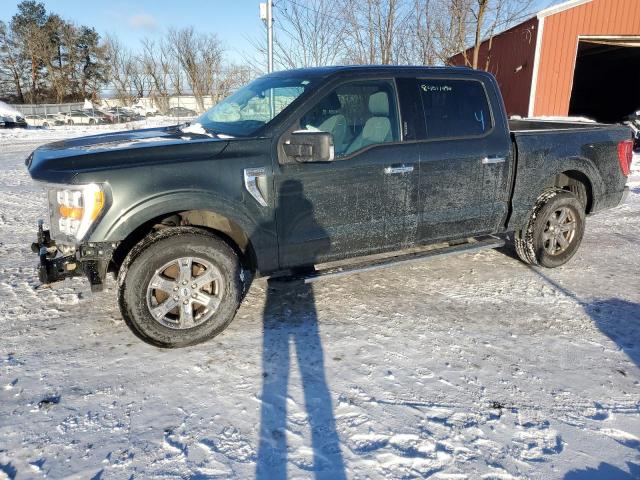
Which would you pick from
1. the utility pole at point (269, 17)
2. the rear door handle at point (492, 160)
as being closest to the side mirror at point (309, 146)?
the rear door handle at point (492, 160)

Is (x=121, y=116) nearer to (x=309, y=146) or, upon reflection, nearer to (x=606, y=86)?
(x=606, y=86)

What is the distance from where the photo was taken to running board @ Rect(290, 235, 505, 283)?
11.9 feet

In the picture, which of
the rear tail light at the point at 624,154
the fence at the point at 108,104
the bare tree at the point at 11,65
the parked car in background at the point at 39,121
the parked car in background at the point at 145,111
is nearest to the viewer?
the rear tail light at the point at 624,154

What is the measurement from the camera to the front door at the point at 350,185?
3.44 meters

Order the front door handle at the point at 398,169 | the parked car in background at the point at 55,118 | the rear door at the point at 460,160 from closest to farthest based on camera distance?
1. the front door handle at the point at 398,169
2. the rear door at the point at 460,160
3. the parked car in background at the point at 55,118

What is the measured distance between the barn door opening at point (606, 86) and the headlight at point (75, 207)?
2308cm

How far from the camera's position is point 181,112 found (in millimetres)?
36938

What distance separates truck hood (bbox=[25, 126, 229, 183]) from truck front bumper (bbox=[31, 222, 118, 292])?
455 millimetres

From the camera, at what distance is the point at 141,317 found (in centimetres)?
312

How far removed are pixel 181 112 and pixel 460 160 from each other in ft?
119

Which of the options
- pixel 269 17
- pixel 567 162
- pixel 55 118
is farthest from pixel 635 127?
pixel 55 118

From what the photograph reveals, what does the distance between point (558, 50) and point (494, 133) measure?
12.9m

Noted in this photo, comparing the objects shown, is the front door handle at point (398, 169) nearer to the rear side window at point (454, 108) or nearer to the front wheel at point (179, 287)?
the rear side window at point (454, 108)

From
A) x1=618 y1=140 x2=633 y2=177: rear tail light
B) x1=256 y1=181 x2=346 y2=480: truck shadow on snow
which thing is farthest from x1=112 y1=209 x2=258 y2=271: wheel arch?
x1=618 y1=140 x2=633 y2=177: rear tail light
